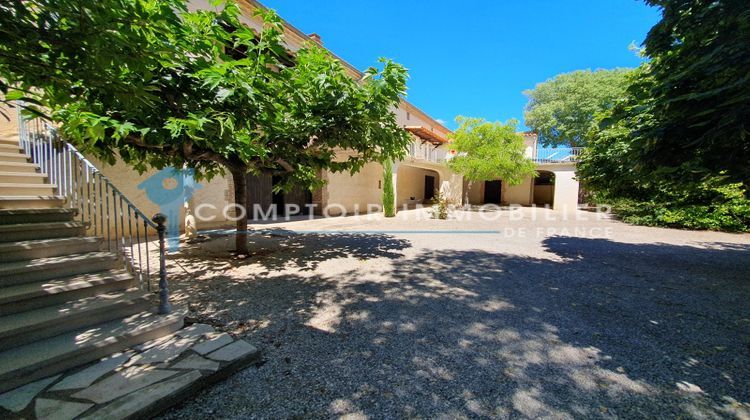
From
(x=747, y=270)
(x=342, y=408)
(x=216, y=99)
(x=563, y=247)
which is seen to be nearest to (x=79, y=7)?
(x=216, y=99)

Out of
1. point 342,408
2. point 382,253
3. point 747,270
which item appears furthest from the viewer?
point 382,253

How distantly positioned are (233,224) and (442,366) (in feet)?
30.4

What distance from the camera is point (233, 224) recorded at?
9.98 meters

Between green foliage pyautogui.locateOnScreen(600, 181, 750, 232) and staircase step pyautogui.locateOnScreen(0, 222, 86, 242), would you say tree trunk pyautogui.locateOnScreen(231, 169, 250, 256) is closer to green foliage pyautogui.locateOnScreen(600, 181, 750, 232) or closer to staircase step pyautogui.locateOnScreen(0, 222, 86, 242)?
staircase step pyautogui.locateOnScreen(0, 222, 86, 242)

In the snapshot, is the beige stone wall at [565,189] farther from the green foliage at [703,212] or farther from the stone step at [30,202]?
the stone step at [30,202]

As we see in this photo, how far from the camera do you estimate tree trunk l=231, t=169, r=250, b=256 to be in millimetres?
5734

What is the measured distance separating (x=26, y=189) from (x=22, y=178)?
0.34 m

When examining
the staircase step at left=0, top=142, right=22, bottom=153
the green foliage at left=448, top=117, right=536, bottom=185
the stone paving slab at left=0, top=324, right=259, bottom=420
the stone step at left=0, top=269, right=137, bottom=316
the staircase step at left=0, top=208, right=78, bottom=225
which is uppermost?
the green foliage at left=448, top=117, right=536, bottom=185

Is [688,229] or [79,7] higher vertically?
[79,7]

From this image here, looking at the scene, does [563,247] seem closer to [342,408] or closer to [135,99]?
[342,408]

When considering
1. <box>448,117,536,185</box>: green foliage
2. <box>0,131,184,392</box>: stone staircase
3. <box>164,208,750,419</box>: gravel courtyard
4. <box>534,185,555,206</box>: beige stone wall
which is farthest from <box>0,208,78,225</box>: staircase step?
<box>534,185,555,206</box>: beige stone wall

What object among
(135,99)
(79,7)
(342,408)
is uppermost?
(79,7)

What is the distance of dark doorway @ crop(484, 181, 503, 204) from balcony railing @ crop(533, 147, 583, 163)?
5.53m

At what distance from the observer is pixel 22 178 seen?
3977mm
